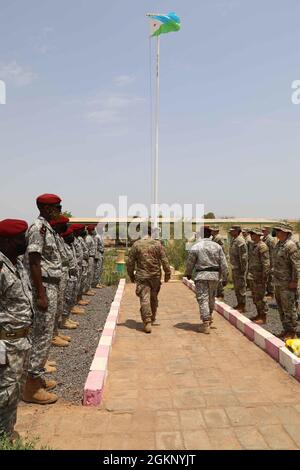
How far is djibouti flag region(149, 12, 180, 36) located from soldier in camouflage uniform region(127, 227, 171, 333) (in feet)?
44.6

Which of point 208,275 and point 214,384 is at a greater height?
point 208,275

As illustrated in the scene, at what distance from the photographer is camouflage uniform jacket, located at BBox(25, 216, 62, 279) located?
4.42 metres

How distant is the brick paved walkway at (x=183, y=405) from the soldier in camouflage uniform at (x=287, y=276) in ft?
2.50

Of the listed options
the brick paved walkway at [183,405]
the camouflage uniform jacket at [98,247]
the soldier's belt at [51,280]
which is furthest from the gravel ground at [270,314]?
the soldier's belt at [51,280]

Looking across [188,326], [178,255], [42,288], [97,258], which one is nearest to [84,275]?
[97,258]

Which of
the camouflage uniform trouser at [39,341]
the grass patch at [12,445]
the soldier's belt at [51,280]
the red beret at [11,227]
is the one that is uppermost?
the red beret at [11,227]

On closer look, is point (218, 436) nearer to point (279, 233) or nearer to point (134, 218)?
point (279, 233)

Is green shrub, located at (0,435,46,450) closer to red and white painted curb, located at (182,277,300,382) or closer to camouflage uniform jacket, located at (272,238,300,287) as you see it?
red and white painted curb, located at (182,277,300,382)

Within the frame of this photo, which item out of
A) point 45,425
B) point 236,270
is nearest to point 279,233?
point 236,270

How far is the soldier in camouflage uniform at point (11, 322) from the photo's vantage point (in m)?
3.12

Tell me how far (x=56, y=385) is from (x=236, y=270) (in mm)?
5629

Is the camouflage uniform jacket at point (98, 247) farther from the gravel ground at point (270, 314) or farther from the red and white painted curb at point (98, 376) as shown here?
the red and white painted curb at point (98, 376)

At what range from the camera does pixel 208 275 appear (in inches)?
282
